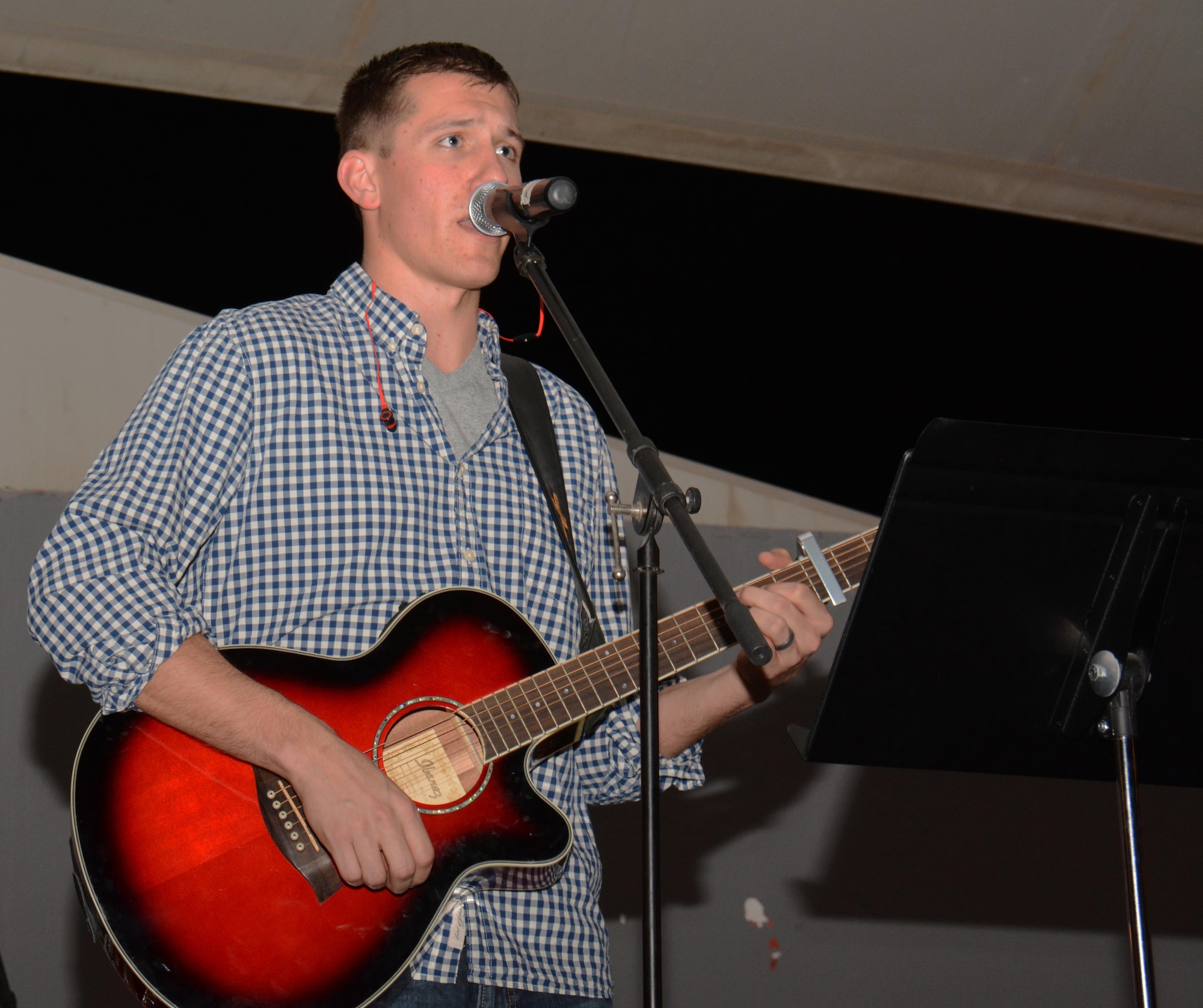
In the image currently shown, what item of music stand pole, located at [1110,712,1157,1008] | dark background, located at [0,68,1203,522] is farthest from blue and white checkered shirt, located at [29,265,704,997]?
dark background, located at [0,68,1203,522]

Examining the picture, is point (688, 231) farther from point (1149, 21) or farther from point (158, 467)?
point (158, 467)

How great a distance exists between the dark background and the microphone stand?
6.36 feet

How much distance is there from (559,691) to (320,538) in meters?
0.44

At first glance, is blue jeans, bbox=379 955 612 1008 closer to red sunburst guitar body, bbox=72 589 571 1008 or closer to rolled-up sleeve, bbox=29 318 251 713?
red sunburst guitar body, bbox=72 589 571 1008

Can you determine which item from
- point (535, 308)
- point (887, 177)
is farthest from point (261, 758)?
point (887, 177)

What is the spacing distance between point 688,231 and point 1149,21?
1593 millimetres

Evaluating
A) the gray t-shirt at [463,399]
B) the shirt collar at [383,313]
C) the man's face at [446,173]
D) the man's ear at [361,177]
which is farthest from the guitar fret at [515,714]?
the man's ear at [361,177]

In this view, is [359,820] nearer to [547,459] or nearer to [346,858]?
[346,858]

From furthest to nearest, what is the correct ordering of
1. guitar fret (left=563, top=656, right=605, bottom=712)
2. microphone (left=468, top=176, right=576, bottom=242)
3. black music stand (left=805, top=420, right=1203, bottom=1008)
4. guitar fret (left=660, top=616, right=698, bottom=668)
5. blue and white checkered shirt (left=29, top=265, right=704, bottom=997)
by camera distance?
guitar fret (left=660, top=616, right=698, bottom=668), guitar fret (left=563, top=656, right=605, bottom=712), blue and white checkered shirt (left=29, top=265, right=704, bottom=997), microphone (left=468, top=176, right=576, bottom=242), black music stand (left=805, top=420, right=1203, bottom=1008)

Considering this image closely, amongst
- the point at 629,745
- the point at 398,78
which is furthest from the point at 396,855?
the point at 398,78

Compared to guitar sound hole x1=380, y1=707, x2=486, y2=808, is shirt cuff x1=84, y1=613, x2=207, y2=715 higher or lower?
higher

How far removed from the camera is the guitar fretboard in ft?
6.02

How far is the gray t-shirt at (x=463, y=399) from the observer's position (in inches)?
83.4

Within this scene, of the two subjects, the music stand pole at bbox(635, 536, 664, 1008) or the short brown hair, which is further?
the short brown hair
